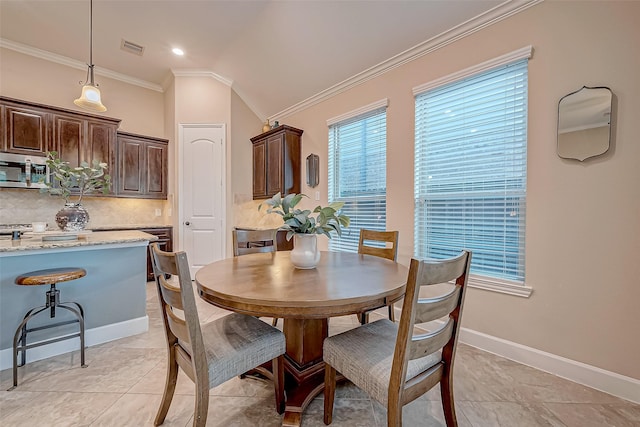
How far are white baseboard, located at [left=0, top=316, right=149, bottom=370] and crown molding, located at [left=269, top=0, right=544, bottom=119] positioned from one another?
332 cm

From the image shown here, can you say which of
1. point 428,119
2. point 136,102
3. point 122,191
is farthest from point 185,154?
point 428,119

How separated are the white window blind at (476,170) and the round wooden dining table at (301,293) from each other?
3.06 feet

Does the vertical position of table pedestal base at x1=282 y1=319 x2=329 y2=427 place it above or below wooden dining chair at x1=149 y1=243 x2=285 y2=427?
below

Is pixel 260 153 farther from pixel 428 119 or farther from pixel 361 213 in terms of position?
pixel 428 119

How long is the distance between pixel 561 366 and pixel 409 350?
1.60 metres

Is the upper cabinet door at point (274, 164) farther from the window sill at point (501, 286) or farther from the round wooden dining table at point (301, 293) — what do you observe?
the window sill at point (501, 286)

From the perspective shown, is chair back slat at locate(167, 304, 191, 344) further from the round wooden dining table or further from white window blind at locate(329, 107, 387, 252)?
white window blind at locate(329, 107, 387, 252)

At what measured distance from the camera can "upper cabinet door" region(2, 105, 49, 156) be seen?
10.1 ft

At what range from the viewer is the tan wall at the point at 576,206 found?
5.06 feet

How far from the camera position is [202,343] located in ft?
3.53

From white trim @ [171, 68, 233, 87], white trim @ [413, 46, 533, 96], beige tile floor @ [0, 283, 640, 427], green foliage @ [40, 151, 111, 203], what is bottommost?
Answer: beige tile floor @ [0, 283, 640, 427]

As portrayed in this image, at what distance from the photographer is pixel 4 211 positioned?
328cm

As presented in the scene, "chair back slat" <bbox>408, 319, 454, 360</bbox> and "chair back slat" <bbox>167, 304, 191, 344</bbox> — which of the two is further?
"chair back slat" <bbox>167, 304, 191, 344</bbox>

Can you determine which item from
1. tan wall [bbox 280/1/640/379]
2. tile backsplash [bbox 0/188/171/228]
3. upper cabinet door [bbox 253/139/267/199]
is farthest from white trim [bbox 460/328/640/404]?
tile backsplash [bbox 0/188/171/228]
